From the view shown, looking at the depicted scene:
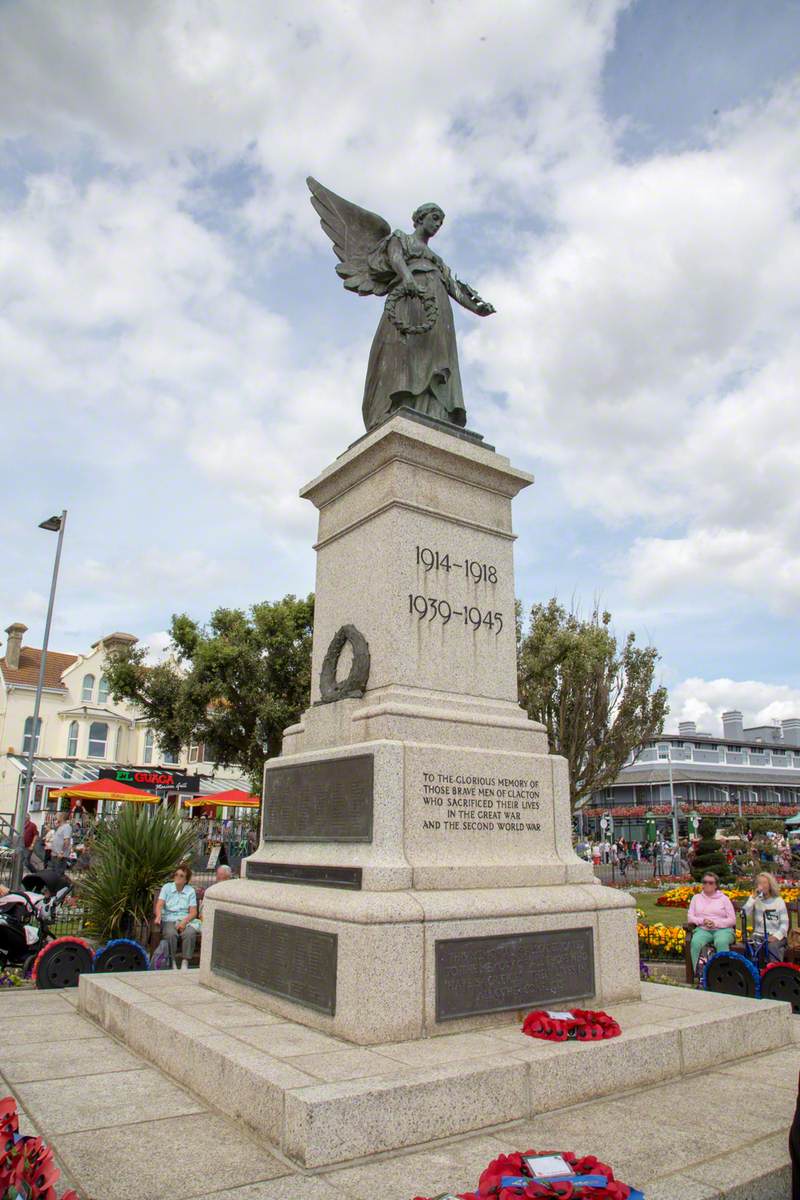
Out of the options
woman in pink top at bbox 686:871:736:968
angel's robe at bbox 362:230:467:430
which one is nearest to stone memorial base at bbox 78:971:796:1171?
woman in pink top at bbox 686:871:736:968

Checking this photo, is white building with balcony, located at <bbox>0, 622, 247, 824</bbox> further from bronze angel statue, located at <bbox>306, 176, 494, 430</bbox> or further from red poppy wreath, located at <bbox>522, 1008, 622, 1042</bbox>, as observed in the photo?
red poppy wreath, located at <bbox>522, 1008, 622, 1042</bbox>

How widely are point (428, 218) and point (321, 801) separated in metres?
5.77

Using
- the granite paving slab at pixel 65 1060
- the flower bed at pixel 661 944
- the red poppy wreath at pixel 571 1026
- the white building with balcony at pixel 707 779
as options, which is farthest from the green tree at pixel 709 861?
the white building with balcony at pixel 707 779

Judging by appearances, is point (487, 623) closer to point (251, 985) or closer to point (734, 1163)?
point (251, 985)

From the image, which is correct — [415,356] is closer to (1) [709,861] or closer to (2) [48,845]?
(2) [48,845]

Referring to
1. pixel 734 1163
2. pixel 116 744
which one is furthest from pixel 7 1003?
pixel 116 744

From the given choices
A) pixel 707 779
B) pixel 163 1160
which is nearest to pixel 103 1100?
pixel 163 1160

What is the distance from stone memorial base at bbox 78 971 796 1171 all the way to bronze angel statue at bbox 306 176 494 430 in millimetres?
5147

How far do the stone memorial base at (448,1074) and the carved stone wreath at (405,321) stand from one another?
5.85 m

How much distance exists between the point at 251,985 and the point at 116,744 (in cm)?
4862

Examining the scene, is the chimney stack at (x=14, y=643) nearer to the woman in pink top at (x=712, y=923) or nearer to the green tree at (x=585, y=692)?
the green tree at (x=585, y=692)

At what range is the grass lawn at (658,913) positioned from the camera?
645 inches

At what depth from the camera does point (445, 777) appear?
20.0 feet

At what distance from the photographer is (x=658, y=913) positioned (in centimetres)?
1811
